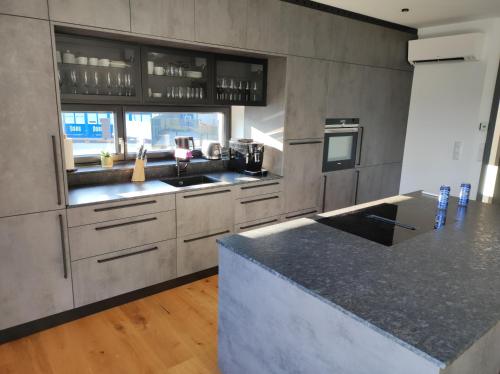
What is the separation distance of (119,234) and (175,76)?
4.89ft

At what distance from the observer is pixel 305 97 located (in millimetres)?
3596

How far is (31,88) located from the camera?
7.06ft

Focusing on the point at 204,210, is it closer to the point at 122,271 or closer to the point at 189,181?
the point at 189,181

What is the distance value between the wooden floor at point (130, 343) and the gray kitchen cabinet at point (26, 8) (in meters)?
2.00

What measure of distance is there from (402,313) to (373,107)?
137 inches

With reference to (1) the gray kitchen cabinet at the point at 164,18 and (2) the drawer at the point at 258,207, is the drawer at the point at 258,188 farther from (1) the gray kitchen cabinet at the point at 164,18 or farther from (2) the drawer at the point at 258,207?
(1) the gray kitchen cabinet at the point at 164,18

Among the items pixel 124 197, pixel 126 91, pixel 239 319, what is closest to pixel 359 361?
pixel 239 319

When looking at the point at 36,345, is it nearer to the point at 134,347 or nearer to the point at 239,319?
the point at 134,347

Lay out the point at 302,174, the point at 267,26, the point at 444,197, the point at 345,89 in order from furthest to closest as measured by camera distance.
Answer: the point at 345,89 < the point at 302,174 < the point at 267,26 < the point at 444,197

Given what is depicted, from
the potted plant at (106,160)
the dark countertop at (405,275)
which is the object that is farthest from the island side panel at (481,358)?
the potted plant at (106,160)

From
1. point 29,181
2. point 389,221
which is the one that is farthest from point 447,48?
point 29,181

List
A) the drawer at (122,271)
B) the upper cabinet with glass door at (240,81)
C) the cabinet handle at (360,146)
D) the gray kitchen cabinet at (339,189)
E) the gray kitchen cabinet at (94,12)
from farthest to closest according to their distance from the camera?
the cabinet handle at (360,146), the gray kitchen cabinet at (339,189), the upper cabinet with glass door at (240,81), the drawer at (122,271), the gray kitchen cabinet at (94,12)

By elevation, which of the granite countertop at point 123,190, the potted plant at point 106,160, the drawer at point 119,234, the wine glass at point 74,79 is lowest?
the drawer at point 119,234

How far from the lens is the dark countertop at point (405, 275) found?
3.71ft
